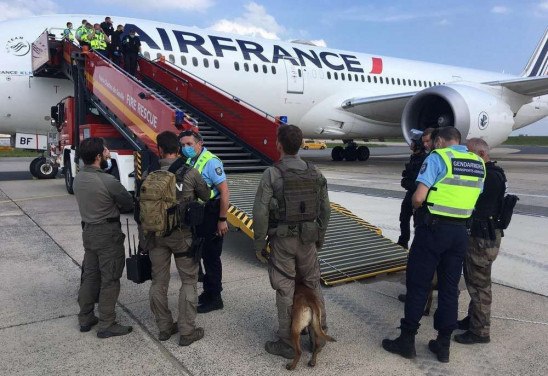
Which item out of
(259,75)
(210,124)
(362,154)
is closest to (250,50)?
(259,75)

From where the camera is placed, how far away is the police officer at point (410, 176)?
4445 mm

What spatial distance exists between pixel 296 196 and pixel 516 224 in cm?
544

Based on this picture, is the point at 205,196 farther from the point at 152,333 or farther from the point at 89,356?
the point at 89,356

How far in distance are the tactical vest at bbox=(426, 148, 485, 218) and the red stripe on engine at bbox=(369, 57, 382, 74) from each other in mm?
16258

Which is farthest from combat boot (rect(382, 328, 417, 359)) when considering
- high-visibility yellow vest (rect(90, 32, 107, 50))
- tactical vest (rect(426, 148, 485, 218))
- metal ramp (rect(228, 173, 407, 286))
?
high-visibility yellow vest (rect(90, 32, 107, 50))

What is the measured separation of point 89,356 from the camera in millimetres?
3098

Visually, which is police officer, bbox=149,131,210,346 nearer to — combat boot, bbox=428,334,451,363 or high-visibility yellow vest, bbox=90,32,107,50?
combat boot, bbox=428,334,451,363

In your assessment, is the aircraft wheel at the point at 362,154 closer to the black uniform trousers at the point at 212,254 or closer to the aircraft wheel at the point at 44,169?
the aircraft wheel at the point at 44,169

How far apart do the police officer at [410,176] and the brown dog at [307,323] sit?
5.48 ft

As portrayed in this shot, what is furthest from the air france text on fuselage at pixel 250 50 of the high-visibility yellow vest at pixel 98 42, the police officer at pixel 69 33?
the high-visibility yellow vest at pixel 98 42

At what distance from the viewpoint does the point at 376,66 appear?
18828 millimetres

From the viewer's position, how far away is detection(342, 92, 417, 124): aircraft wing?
16266 millimetres

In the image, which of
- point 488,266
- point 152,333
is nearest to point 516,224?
point 488,266

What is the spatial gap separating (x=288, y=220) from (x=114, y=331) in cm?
163
